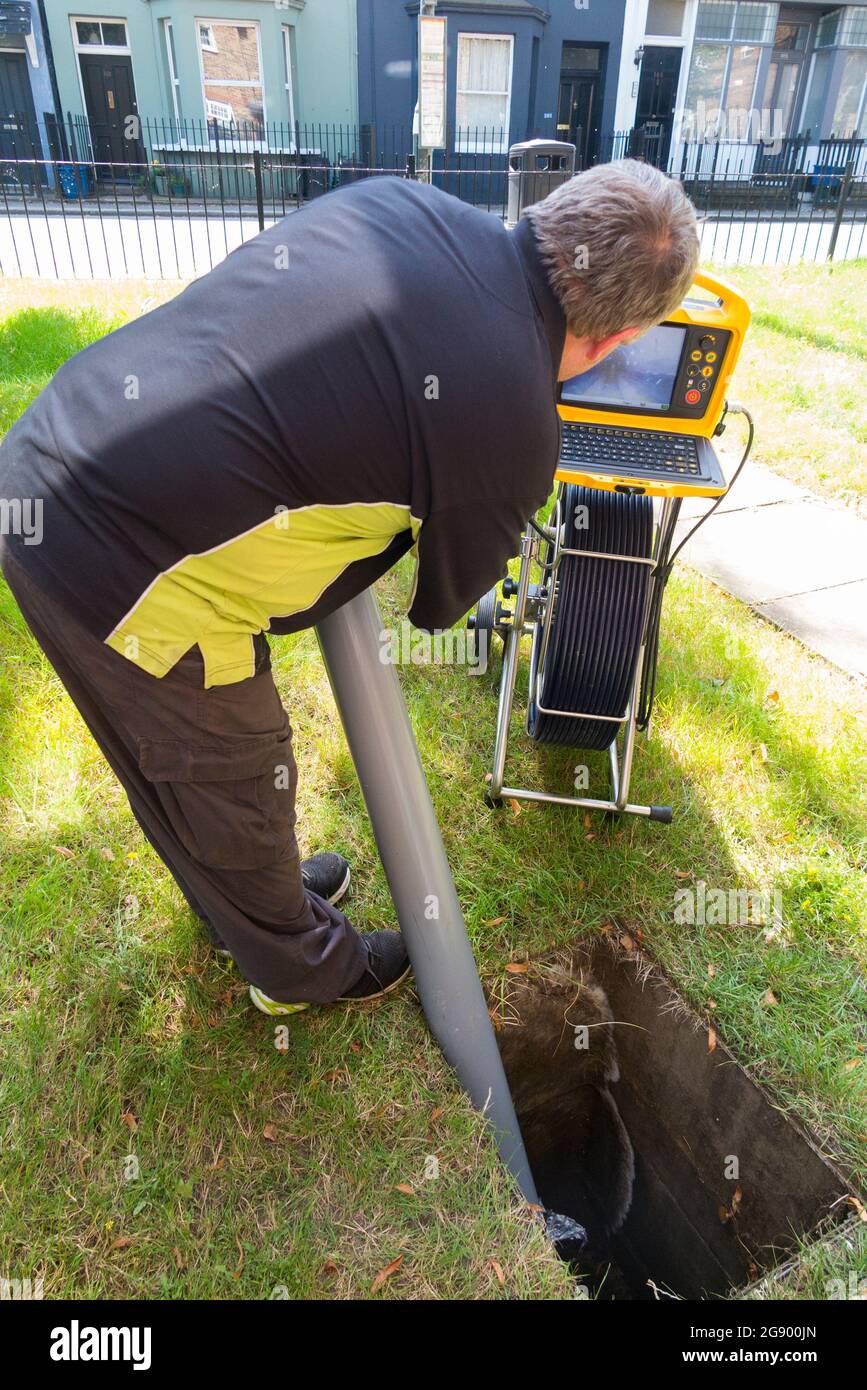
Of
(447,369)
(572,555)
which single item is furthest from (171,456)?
(572,555)

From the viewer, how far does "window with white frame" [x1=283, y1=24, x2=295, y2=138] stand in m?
17.9

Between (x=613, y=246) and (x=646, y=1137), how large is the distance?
102 inches

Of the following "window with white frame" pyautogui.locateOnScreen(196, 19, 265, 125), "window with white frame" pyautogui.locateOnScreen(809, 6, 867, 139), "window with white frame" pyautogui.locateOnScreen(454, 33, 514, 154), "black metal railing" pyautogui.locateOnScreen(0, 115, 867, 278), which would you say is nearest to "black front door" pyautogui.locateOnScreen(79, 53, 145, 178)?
"black metal railing" pyautogui.locateOnScreen(0, 115, 867, 278)

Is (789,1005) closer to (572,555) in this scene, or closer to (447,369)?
(572,555)

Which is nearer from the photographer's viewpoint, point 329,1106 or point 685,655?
point 329,1106

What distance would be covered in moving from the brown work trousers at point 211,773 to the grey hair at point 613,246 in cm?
95

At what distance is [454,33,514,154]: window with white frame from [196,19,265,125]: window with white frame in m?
4.06

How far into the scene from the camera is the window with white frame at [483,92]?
18.0 meters

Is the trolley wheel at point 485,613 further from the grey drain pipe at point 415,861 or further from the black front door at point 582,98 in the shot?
the black front door at point 582,98

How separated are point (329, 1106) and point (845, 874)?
179 cm

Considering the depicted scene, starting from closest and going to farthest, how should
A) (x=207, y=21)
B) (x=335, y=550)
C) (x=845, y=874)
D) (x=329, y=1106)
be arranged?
1. (x=335, y=550)
2. (x=329, y=1106)
3. (x=845, y=874)
4. (x=207, y=21)

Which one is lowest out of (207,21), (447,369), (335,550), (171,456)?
(335,550)

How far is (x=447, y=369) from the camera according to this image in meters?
1.58

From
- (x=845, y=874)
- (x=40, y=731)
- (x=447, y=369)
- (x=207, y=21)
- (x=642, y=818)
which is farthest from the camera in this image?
(x=207, y=21)
